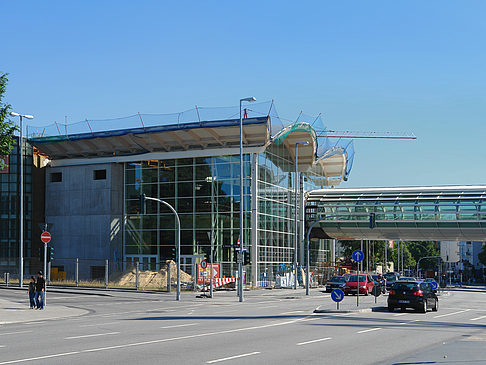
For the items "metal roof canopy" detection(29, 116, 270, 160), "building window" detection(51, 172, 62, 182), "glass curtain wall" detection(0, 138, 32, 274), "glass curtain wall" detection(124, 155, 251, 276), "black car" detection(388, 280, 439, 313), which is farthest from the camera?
"building window" detection(51, 172, 62, 182)

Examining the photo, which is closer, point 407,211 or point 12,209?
Result: point 12,209

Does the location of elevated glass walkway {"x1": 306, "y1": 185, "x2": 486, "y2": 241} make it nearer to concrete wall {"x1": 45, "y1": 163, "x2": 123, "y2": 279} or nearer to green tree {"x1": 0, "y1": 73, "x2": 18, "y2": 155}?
concrete wall {"x1": 45, "y1": 163, "x2": 123, "y2": 279}

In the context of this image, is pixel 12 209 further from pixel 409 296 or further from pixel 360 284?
pixel 409 296

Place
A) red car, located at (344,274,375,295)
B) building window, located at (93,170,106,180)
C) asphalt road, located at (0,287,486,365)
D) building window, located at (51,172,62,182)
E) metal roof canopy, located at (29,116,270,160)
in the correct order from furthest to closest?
building window, located at (51,172,62,182) → building window, located at (93,170,106,180) → metal roof canopy, located at (29,116,270,160) → red car, located at (344,274,375,295) → asphalt road, located at (0,287,486,365)

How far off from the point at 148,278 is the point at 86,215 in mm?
11753

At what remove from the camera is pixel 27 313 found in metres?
28.6

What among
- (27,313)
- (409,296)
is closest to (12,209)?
(27,313)

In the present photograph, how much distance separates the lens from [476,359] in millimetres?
13188

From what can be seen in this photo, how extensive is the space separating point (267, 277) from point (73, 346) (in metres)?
43.2

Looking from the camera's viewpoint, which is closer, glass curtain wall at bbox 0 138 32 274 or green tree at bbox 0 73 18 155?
green tree at bbox 0 73 18 155

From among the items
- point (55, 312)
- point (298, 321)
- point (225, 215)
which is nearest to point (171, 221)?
point (225, 215)

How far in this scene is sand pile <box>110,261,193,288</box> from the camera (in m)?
52.6

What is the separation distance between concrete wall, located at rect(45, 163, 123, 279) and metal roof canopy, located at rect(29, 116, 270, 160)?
1.67 m

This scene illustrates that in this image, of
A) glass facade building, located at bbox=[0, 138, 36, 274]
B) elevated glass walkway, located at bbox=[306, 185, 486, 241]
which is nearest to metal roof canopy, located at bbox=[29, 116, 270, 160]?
glass facade building, located at bbox=[0, 138, 36, 274]
